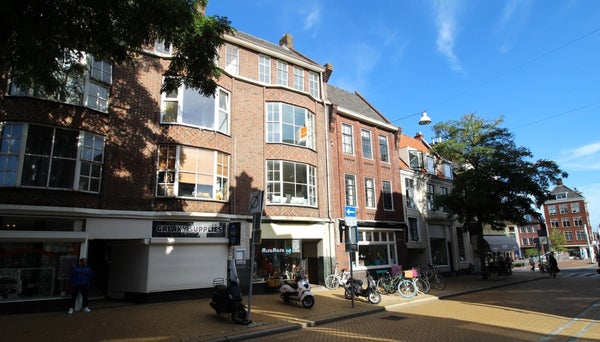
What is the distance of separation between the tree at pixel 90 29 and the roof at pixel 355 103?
1637 centimetres

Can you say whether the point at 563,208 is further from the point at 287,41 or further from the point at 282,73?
the point at 282,73

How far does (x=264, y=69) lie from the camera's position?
19922mm

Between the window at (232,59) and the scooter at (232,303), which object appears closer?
the scooter at (232,303)

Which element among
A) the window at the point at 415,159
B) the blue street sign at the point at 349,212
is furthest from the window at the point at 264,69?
the window at the point at 415,159

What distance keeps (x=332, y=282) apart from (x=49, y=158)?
13.4m

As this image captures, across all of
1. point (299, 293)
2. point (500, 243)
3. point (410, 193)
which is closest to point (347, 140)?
point (410, 193)

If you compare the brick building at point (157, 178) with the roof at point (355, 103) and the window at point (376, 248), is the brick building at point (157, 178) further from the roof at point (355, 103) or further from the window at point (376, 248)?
the roof at point (355, 103)

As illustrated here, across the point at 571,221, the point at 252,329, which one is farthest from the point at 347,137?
the point at 571,221

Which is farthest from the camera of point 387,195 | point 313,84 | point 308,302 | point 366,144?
point 387,195

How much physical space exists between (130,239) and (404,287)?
11.4 metres

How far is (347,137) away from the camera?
2383 centimetres

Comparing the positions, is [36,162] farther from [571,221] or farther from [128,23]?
[571,221]

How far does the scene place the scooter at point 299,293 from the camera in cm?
1284

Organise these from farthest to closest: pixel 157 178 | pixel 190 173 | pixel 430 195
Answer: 1. pixel 430 195
2. pixel 190 173
3. pixel 157 178
